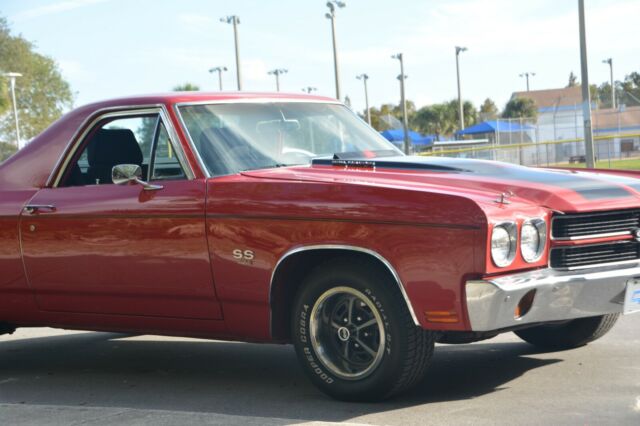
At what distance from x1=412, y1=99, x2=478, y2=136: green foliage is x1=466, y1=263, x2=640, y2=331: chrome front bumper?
105 meters

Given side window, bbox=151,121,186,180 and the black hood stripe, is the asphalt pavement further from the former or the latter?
side window, bbox=151,121,186,180

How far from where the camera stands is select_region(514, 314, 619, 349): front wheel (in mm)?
6148

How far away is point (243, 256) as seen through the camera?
17.5 ft

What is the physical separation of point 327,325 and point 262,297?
402 millimetres

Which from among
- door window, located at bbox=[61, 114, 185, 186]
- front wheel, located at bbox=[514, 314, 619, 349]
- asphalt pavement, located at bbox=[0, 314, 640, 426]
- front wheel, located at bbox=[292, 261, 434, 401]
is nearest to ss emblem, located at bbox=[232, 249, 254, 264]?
front wheel, located at bbox=[292, 261, 434, 401]

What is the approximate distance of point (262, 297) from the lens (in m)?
5.33

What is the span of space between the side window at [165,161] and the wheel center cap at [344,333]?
131 cm

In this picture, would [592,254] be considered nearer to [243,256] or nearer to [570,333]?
[570,333]

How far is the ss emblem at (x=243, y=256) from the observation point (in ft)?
17.4

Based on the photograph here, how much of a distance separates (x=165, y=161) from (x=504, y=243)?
7.03 feet

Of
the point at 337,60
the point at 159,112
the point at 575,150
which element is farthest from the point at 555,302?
the point at 575,150

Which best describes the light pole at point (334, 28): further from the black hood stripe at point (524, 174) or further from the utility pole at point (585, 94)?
the black hood stripe at point (524, 174)

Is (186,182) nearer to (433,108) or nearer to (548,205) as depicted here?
(548,205)

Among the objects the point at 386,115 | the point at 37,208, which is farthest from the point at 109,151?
the point at 386,115
